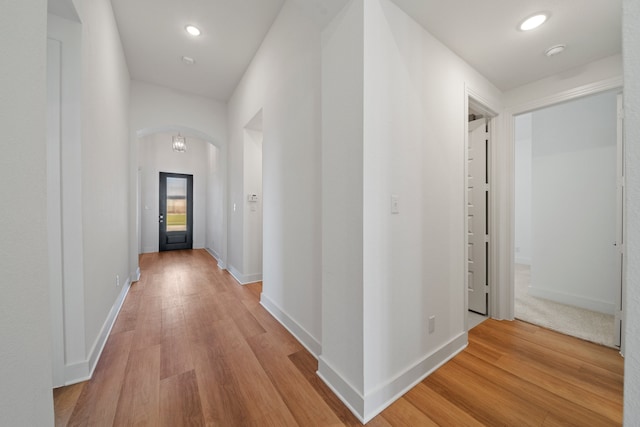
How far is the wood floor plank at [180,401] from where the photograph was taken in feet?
4.25

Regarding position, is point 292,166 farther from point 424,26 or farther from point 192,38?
point 192,38

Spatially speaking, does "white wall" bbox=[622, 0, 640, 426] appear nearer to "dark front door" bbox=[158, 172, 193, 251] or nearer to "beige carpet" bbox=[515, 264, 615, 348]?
"beige carpet" bbox=[515, 264, 615, 348]

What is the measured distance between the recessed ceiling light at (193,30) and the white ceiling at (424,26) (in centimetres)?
5

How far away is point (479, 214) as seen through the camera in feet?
9.07

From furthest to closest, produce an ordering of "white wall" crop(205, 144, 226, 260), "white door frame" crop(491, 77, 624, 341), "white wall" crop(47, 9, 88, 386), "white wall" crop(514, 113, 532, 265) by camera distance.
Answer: "white wall" crop(205, 144, 226, 260)
"white wall" crop(514, 113, 532, 265)
"white door frame" crop(491, 77, 624, 341)
"white wall" crop(47, 9, 88, 386)

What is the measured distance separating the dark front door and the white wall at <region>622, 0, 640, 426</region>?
26.3ft

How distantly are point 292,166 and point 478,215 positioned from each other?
231cm

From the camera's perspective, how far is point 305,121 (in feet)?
6.79

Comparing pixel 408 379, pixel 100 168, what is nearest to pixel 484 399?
pixel 408 379

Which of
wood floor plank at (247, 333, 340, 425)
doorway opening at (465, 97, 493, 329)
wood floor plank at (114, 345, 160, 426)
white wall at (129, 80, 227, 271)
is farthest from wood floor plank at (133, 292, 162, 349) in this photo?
doorway opening at (465, 97, 493, 329)

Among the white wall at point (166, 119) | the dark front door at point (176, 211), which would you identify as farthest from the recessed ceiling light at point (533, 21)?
the dark front door at point (176, 211)

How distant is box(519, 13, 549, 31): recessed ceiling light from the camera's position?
1667mm

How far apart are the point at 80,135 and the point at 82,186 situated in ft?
1.16

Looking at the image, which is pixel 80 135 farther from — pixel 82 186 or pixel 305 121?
pixel 305 121
